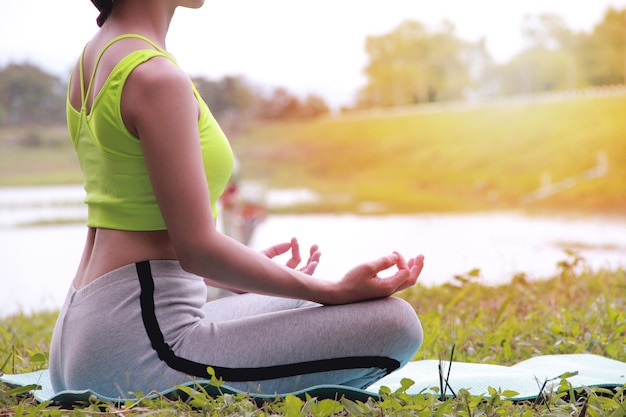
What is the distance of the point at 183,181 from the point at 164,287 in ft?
0.52

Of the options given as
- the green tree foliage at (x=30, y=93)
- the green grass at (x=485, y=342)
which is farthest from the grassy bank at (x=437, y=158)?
the green grass at (x=485, y=342)

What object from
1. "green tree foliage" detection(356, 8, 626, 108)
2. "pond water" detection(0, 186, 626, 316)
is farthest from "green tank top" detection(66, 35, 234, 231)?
"green tree foliage" detection(356, 8, 626, 108)

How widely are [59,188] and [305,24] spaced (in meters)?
A: 4.08

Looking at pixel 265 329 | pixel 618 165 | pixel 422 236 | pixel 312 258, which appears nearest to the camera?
pixel 265 329

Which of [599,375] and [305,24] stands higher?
[305,24]

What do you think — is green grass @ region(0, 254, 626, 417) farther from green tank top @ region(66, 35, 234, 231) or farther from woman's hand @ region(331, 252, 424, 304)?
green tank top @ region(66, 35, 234, 231)

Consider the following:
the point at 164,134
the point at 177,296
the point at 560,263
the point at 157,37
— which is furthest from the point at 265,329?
the point at 560,263

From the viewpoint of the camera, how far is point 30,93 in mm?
8180

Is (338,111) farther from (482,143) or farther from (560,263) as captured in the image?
(560,263)

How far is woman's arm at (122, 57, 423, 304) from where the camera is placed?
0.81 metres

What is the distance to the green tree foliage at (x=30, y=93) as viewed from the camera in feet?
26.4

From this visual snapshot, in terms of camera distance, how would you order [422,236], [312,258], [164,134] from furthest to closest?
[422,236], [312,258], [164,134]

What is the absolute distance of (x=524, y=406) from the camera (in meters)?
0.97

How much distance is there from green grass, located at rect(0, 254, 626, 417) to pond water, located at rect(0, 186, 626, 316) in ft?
13.7
